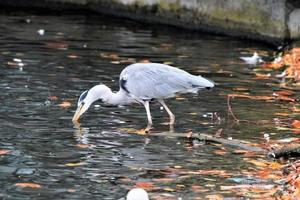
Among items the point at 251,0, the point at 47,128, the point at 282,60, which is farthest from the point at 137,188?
the point at 251,0

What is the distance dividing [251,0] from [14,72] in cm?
692

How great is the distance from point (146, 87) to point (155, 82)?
14cm

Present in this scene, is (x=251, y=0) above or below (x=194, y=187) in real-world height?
above

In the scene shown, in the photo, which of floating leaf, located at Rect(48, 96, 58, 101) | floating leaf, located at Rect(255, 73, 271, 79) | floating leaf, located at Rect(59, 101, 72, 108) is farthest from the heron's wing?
floating leaf, located at Rect(255, 73, 271, 79)

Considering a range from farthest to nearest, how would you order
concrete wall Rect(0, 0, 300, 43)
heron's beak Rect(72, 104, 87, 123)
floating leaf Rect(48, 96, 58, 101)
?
concrete wall Rect(0, 0, 300, 43), floating leaf Rect(48, 96, 58, 101), heron's beak Rect(72, 104, 87, 123)

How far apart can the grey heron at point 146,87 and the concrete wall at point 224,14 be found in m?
7.88

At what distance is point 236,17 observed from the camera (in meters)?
19.9

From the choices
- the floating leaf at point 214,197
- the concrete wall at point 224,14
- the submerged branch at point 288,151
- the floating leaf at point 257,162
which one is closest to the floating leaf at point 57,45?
the concrete wall at point 224,14

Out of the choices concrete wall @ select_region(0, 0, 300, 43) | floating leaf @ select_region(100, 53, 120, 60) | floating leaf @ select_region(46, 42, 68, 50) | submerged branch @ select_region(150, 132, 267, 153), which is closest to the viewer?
submerged branch @ select_region(150, 132, 267, 153)

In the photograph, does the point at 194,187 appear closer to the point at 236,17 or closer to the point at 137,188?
the point at 137,188

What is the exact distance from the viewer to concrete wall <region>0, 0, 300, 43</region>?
19.1 m

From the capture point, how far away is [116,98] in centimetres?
1175

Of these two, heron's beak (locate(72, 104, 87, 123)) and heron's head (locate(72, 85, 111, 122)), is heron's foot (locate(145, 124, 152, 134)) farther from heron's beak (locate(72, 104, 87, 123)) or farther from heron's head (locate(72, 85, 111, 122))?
heron's beak (locate(72, 104, 87, 123))

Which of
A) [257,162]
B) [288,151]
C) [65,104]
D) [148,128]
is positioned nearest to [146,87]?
[148,128]
